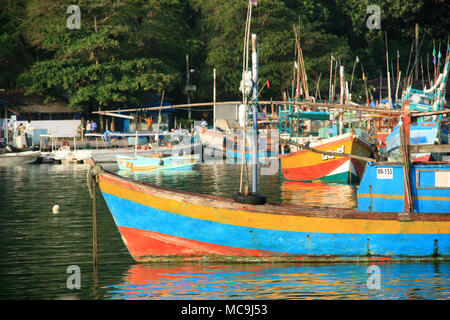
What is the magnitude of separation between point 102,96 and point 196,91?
507 inches

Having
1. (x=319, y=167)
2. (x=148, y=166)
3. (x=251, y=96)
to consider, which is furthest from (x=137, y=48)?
(x=251, y=96)

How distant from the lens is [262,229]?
14477mm

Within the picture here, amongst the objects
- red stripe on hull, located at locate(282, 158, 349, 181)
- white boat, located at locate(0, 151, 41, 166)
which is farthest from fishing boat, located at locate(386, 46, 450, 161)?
white boat, located at locate(0, 151, 41, 166)

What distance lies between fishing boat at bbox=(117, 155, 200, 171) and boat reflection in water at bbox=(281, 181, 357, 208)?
7.56 m

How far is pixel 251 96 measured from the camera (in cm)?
1567

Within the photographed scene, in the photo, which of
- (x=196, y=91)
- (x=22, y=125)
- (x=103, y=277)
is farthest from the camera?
(x=196, y=91)

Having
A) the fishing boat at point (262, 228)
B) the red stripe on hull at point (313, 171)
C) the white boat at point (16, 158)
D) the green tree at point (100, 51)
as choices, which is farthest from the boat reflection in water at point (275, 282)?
the green tree at point (100, 51)

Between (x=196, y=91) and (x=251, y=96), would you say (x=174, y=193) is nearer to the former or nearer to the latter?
(x=251, y=96)

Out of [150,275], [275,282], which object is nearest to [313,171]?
[150,275]

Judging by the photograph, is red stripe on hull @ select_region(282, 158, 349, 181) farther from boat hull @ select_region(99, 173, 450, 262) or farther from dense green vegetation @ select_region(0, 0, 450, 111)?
dense green vegetation @ select_region(0, 0, 450, 111)

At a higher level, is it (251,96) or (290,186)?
(251,96)

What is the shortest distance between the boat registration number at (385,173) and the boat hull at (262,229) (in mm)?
1334

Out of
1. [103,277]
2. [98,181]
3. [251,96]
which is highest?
[251,96]

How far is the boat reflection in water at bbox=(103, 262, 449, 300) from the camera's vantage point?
12523 mm
